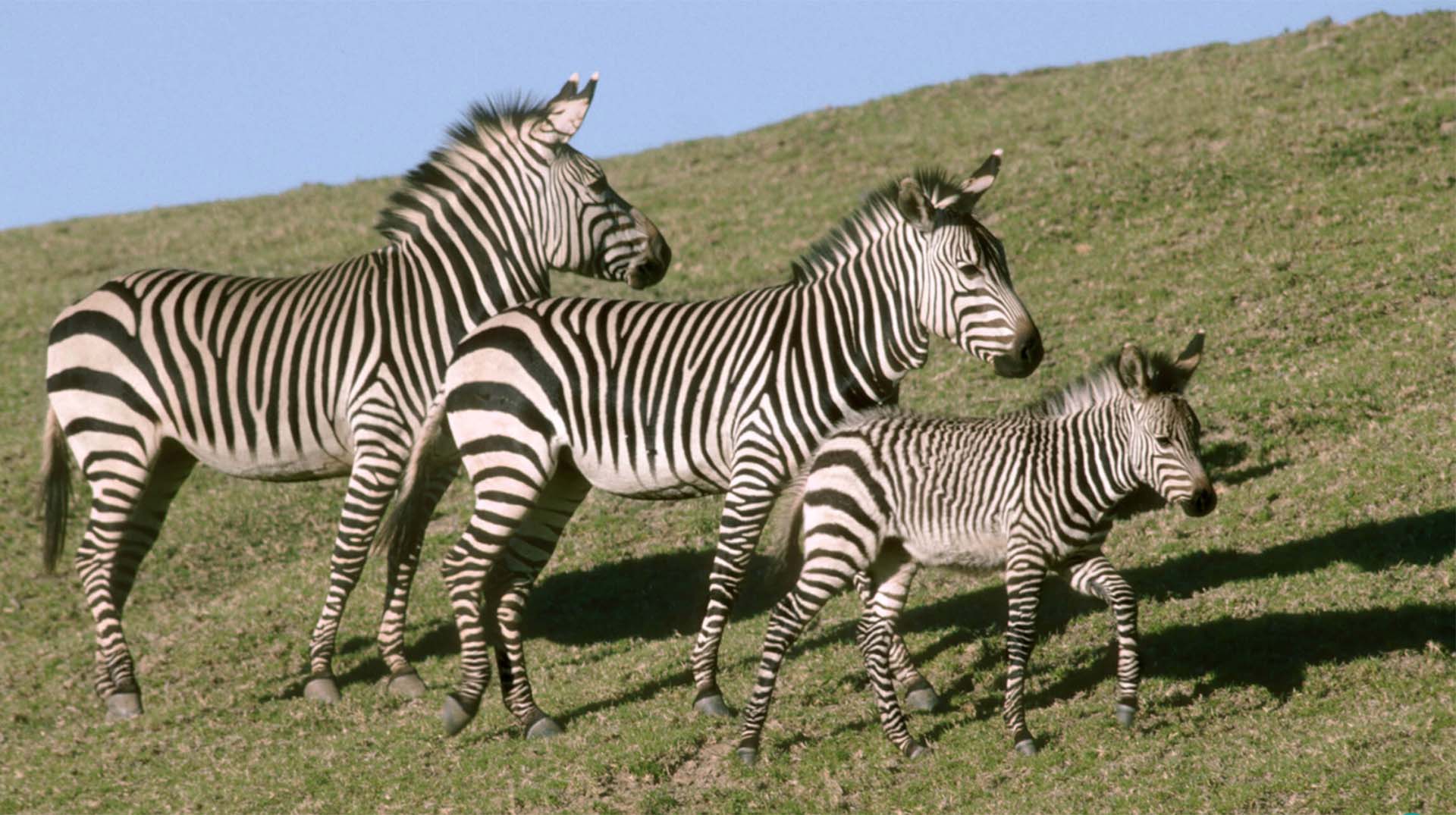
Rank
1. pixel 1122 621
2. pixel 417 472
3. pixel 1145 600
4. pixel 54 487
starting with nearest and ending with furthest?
pixel 1122 621, pixel 417 472, pixel 1145 600, pixel 54 487

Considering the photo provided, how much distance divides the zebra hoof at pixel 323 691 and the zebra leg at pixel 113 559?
5.33 feet

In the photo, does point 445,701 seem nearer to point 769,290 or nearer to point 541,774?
point 541,774

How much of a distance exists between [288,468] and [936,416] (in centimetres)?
582

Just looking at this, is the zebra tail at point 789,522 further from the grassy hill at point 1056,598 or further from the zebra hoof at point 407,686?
the zebra hoof at point 407,686

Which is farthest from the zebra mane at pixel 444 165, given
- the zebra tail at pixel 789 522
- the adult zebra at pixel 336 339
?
the zebra tail at pixel 789 522

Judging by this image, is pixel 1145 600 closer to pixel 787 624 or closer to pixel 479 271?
pixel 787 624

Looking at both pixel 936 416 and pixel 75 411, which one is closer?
pixel 936 416

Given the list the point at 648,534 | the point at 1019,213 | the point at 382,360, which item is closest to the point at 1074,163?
the point at 1019,213

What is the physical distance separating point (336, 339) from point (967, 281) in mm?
5632

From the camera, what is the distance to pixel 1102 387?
10.7 metres

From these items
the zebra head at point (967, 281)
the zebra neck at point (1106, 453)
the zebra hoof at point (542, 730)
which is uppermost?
the zebra head at point (967, 281)

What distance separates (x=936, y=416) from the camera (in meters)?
11.3

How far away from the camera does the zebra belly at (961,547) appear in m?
10.3

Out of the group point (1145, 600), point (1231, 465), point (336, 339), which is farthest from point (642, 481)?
point (1231, 465)
